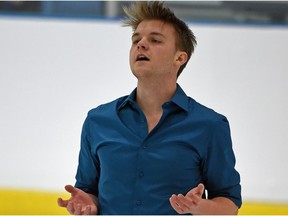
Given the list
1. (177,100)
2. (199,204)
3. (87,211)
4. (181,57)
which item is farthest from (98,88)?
(199,204)

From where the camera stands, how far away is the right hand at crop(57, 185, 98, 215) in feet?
5.65

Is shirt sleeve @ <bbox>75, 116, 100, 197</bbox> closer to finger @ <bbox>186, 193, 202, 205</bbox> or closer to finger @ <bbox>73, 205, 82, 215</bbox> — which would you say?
finger @ <bbox>73, 205, 82, 215</bbox>

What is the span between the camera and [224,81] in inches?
119

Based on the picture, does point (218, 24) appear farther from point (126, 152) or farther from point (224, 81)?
point (126, 152)

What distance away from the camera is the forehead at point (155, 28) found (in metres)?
1.90

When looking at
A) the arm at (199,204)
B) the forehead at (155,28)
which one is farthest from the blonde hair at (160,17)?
A: the arm at (199,204)

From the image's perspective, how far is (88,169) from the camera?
187 cm

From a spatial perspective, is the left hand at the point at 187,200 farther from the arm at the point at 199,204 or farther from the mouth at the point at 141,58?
the mouth at the point at 141,58

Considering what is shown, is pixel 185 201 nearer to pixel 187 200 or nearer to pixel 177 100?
pixel 187 200

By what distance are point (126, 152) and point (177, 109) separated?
0.64 feet

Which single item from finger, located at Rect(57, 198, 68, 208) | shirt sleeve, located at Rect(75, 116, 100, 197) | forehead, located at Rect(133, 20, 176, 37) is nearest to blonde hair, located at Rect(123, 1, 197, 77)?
forehead, located at Rect(133, 20, 176, 37)

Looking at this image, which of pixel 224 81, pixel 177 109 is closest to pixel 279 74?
pixel 224 81

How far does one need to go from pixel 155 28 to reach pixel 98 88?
1104mm

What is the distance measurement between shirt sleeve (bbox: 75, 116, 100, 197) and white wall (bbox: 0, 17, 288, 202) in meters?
0.98
